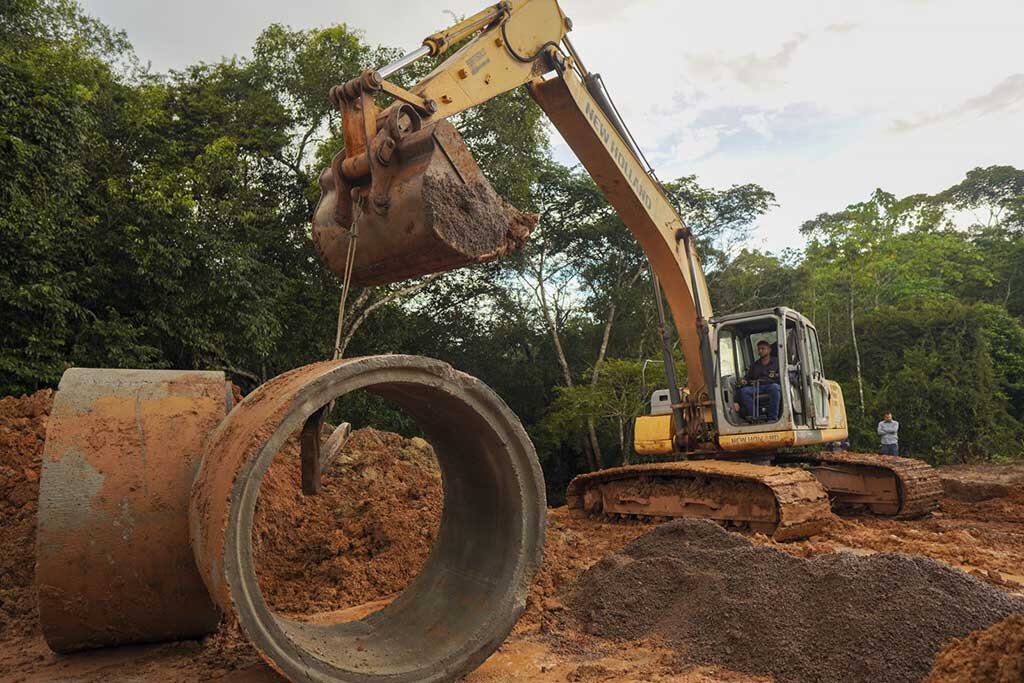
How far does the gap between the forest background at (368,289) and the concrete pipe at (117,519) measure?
7658mm

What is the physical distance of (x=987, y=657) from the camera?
3107 mm

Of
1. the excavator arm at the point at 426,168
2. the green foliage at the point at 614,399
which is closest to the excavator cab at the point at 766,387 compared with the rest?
the excavator arm at the point at 426,168

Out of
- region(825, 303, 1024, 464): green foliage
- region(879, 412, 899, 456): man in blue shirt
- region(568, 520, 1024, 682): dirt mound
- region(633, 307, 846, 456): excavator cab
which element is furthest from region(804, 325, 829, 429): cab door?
region(825, 303, 1024, 464): green foliage

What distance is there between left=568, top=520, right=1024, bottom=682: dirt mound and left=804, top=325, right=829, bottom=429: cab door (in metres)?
3.76

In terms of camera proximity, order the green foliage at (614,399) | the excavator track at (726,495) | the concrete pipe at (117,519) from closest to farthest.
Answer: the concrete pipe at (117,519), the excavator track at (726,495), the green foliage at (614,399)

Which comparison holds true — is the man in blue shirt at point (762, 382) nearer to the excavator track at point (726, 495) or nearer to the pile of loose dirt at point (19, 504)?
the excavator track at point (726, 495)

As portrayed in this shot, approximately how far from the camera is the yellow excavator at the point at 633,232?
416cm

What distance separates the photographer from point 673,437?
905 centimetres

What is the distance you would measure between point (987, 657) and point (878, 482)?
21.0ft

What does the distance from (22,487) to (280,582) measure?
2.05m

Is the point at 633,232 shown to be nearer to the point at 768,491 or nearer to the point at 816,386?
the point at 816,386

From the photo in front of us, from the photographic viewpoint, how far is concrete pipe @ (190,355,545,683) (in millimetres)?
3012

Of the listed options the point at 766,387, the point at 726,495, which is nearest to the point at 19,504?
the point at 726,495

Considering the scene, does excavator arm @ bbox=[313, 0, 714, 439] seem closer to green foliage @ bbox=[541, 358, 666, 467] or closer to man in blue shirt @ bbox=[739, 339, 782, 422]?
man in blue shirt @ bbox=[739, 339, 782, 422]
